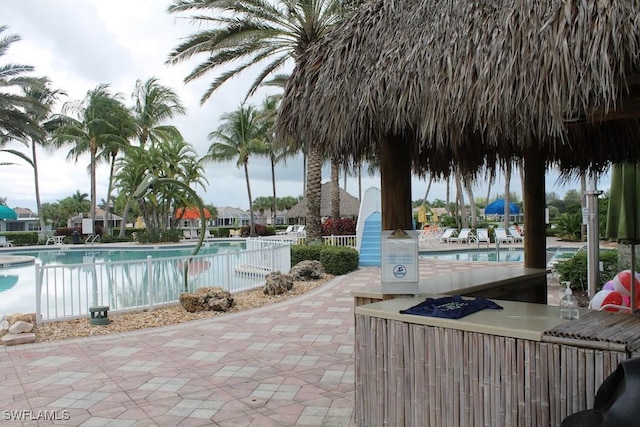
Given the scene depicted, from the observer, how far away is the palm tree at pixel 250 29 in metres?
10.7

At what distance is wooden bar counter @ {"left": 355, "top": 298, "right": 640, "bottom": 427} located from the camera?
2066 millimetres

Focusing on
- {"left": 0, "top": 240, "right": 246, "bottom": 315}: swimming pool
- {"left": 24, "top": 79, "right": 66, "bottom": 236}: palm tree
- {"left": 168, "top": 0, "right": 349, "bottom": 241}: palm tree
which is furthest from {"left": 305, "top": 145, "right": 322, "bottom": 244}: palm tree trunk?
{"left": 24, "top": 79, "right": 66, "bottom": 236}: palm tree

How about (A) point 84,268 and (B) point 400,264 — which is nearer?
(B) point 400,264

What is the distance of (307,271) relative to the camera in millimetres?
10719

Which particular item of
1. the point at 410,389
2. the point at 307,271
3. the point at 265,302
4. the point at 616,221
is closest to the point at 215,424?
the point at 410,389

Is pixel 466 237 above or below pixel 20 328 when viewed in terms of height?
above

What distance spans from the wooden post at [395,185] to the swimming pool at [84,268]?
492 centimetres

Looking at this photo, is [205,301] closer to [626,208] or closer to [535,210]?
[535,210]

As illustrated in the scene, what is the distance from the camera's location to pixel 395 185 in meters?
3.39

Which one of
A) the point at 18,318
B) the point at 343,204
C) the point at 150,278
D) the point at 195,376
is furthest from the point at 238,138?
the point at 195,376

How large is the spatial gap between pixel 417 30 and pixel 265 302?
6.11m

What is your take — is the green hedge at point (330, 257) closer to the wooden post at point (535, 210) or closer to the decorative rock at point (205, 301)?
the decorative rock at point (205, 301)

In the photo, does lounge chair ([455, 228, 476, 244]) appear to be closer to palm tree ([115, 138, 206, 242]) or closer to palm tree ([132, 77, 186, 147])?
palm tree ([115, 138, 206, 242])

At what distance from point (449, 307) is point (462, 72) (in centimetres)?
132
